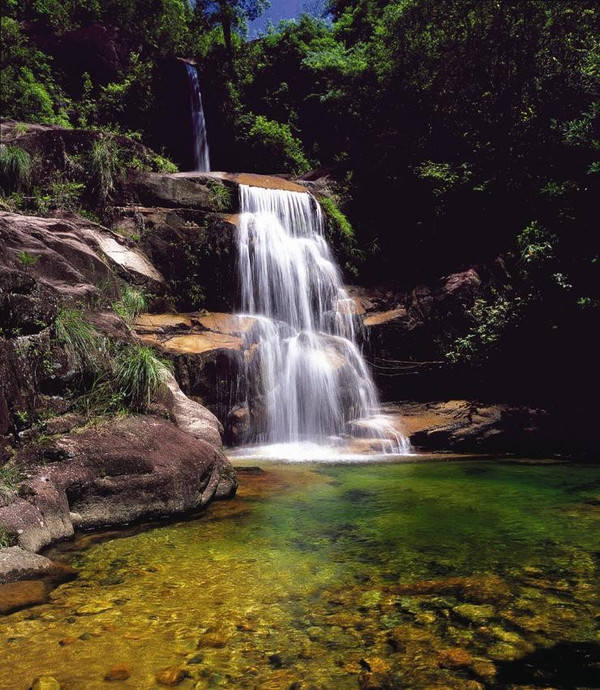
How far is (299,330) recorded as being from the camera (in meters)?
12.1

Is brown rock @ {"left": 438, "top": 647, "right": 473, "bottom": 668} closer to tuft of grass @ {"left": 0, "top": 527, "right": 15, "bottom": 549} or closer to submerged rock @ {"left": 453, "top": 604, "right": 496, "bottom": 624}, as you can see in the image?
submerged rock @ {"left": 453, "top": 604, "right": 496, "bottom": 624}

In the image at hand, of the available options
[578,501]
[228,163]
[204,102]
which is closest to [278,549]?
[578,501]

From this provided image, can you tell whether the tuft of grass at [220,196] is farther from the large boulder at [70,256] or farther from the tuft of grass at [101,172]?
the large boulder at [70,256]

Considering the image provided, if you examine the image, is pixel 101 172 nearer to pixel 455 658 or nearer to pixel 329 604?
pixel 329 604

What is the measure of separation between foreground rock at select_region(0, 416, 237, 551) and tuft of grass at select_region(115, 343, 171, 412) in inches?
12.8

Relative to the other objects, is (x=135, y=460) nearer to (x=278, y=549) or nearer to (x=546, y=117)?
(x=278, y=549)

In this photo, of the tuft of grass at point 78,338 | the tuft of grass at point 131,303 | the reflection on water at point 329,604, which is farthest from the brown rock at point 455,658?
the tuft of grass at point 131,303

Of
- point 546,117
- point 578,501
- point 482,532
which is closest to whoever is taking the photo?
point 482,532

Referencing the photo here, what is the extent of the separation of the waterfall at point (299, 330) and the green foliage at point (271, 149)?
729 centimetres

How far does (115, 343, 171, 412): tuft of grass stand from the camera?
19.9 ft

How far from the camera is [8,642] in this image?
8.72ft

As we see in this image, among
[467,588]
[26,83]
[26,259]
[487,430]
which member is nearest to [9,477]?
[26,259]

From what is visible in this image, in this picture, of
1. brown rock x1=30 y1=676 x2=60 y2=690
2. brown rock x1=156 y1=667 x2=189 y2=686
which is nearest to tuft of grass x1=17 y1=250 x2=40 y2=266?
brown rock x1=30 y1=676 x2=60 y2=690

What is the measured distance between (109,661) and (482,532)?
10.9 feet
